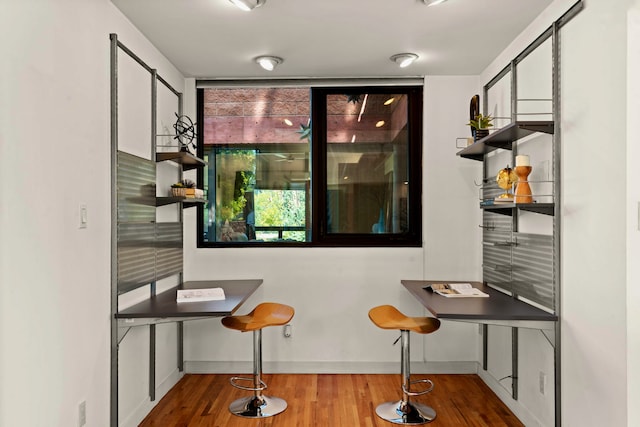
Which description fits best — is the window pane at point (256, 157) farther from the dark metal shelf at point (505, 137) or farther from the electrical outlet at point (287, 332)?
the dark metal shelf at point (505, 137)

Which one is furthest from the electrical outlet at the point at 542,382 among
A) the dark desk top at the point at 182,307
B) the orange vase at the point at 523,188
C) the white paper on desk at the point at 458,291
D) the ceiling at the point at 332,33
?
the ceiling at the point at 332,33

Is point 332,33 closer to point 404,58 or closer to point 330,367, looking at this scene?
point 404,58

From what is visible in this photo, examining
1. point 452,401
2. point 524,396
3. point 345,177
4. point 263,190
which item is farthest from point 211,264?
point 524,396

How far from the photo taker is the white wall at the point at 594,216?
204 cm

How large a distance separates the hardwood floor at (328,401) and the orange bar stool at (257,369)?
0.21ft

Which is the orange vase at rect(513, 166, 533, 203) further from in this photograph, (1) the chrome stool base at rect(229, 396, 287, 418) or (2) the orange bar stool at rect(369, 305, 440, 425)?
(1) the chrome stool base at rect(229, 396, 287, 418)

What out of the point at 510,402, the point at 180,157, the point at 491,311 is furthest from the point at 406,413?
the point at 180,157

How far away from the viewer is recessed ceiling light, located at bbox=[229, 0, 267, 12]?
2.52 metres

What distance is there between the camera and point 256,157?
4.14 m

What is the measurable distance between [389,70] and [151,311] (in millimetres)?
2490
